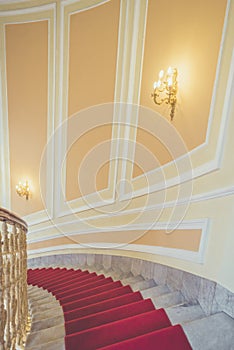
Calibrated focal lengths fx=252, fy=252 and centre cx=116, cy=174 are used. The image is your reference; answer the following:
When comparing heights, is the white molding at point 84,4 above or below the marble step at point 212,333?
above

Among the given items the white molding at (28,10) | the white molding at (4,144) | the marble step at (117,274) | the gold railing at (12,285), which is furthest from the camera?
the white molding at (4,144)

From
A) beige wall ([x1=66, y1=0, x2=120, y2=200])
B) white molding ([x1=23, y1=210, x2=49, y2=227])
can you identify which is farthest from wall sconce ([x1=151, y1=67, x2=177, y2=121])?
white molding ([x1=23, y1=210, x2=49, y2=227])

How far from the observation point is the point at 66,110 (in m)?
4.49

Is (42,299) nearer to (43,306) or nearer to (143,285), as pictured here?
(43,306)

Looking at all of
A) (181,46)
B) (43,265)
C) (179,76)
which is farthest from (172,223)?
(43,265)

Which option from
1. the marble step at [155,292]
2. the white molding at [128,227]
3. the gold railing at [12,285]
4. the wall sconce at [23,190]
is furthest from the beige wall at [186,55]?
the wall sconce at [23,190]

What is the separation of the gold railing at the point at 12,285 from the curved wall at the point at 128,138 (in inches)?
50.1

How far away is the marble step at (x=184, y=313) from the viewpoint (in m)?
1.62

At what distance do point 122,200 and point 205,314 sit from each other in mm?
1879

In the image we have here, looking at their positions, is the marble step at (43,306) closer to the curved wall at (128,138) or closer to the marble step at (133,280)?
the marble step at (133,280)

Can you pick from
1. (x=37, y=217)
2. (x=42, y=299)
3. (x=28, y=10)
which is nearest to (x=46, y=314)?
(x=42, y=299)

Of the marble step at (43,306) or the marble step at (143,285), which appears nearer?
the marble step at (43,306)

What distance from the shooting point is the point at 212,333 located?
134 cm

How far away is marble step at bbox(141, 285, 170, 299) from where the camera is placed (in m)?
2.23
